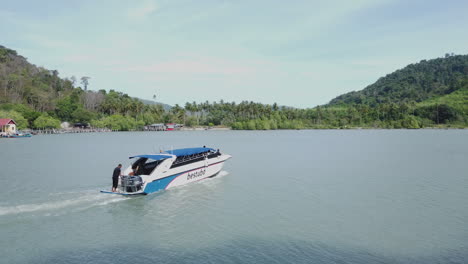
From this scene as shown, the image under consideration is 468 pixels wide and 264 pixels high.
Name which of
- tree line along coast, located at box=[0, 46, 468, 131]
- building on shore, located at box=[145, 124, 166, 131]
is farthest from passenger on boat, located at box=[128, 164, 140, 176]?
building on shore, located at box=[145, 124, 166, 131]

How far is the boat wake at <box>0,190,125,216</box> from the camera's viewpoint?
680 inches

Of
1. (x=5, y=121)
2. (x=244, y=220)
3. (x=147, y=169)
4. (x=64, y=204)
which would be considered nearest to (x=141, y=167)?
(x=147, y=169)

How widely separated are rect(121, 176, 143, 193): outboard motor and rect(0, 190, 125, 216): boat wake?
0.70 meters

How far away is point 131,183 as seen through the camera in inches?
777

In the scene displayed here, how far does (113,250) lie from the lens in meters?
12.7

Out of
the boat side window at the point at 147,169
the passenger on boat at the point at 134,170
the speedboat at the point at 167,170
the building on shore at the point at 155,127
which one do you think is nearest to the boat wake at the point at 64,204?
the speedboat at the point at 167,170

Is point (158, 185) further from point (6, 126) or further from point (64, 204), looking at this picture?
point (6, 126)

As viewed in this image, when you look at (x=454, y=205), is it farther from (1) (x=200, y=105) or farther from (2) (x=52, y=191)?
(1) (x=200, y=105)

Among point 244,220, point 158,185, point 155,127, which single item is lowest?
point 244,220

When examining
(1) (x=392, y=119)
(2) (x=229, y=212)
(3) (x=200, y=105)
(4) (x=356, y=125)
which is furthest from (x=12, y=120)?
(1) (x=392, y=119)

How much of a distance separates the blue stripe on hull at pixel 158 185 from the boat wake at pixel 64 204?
1555 millimetres

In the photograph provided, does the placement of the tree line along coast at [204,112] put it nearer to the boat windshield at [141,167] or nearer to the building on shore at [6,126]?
the building on shore at [6,126]

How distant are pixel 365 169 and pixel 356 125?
5598 inches

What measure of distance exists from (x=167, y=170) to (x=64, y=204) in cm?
604
